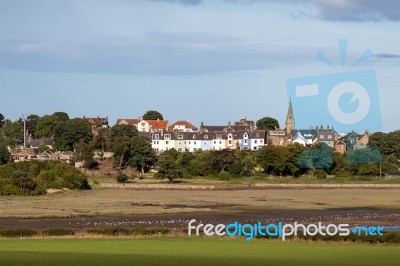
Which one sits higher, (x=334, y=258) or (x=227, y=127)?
(x=227, y=127)

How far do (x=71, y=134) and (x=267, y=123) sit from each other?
175ft

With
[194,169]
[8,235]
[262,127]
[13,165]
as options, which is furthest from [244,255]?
[262,127]

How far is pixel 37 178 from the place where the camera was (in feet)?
278

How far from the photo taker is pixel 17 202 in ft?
224

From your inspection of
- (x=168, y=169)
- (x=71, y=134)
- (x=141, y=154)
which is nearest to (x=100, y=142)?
(x=71, y=134)

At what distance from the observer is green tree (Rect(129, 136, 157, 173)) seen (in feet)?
372

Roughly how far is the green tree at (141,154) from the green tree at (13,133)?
135 feet

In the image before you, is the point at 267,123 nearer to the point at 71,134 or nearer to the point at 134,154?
the point at 71,134

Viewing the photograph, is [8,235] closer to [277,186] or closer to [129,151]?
[277,186]

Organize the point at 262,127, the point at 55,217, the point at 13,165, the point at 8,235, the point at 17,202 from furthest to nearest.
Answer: the point at 262,127
the point at 13,165
the point at 17,202
the point at 55,217
the point at 8,235

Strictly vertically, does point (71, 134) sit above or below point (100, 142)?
above

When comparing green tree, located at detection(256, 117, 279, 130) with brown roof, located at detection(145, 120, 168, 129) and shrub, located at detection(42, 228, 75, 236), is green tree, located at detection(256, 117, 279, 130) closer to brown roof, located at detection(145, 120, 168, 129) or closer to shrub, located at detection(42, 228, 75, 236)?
brown roof, located at detection(145, 120, 168, 129)

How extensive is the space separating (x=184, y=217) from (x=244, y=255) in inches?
947

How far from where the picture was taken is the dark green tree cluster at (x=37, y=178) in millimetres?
80238
